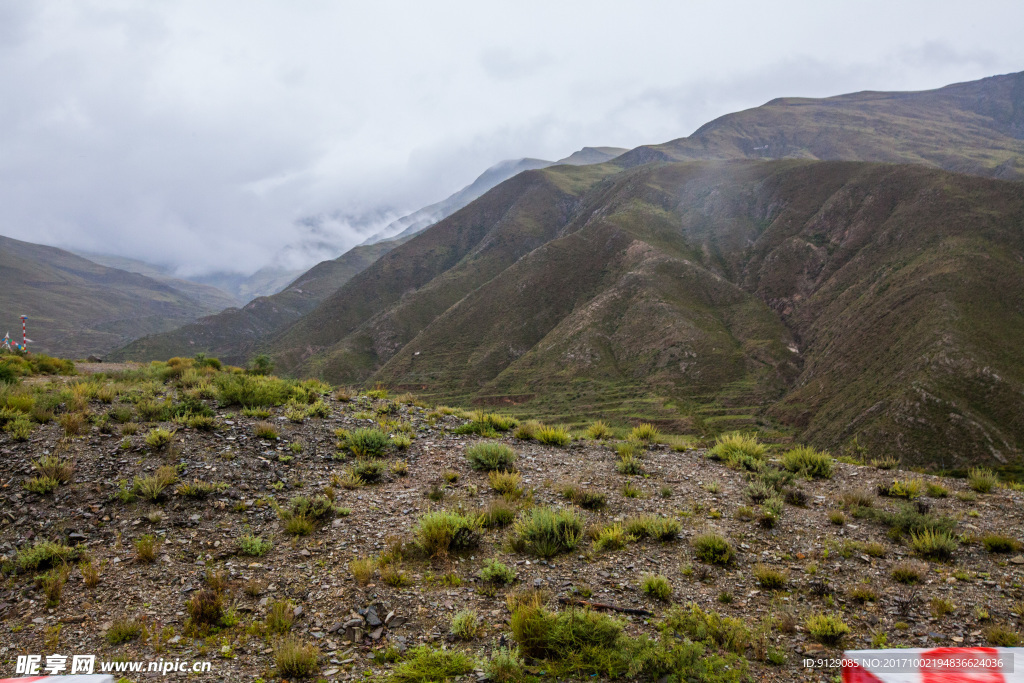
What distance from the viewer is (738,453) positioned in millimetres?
11172

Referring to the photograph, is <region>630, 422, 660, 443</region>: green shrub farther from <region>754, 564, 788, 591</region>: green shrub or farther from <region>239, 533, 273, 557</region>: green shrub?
<region>239, 533, 273, 557</region>: green shrub

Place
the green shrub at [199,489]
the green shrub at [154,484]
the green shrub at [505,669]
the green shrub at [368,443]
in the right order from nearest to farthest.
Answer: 1. the green shrub at [505,669]
2. the green shrub at [154,484]
3. the green shrub at [199,489]
4. the green shrub at [368,443]

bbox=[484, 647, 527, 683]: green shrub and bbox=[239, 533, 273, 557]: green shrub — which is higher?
bbox=[239, 533, 273, 557]: green shrub

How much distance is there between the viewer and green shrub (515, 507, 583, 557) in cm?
702

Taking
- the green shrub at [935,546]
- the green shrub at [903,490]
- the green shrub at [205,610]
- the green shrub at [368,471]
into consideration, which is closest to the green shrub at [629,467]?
the green shrub at [903,490]

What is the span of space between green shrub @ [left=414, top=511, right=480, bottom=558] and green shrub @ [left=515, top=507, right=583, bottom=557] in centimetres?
80

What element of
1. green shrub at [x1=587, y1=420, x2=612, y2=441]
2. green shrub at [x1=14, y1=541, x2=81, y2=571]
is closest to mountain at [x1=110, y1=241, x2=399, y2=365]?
green shrub at [x1=587, y1=420, x2=612, y2=441]

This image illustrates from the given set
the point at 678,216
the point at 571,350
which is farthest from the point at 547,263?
the point at 678,216

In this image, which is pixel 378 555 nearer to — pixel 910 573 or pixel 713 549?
pixel 713 549

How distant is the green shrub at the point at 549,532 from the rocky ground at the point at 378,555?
0.20m

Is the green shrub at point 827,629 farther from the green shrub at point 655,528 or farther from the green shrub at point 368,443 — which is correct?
the green shrub at point 368,443

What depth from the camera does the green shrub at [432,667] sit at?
454 cm

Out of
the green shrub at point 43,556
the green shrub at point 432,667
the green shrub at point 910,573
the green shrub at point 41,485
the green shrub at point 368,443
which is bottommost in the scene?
the green shrub at point 910,573

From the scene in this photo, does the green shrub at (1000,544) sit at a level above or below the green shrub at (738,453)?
below
